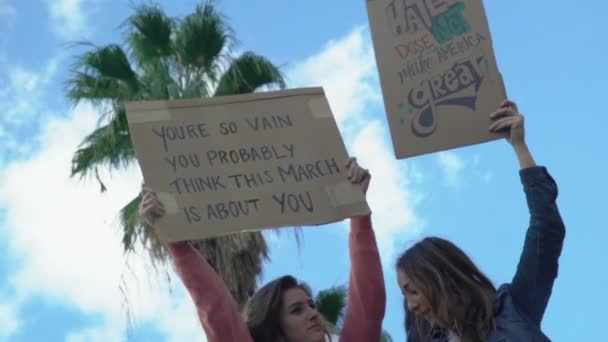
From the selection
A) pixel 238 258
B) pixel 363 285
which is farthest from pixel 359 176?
pixel 238 258

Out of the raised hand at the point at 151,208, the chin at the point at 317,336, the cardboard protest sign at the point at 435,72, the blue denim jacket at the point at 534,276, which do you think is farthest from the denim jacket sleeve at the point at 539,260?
the raised hand at the point at 151,208

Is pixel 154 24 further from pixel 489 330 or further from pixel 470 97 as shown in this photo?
pixel 489 330

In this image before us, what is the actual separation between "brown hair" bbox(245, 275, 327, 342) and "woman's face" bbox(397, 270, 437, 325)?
70 centimetres

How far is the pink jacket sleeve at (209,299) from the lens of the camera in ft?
13.1

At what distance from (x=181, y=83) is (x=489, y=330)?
752 cm

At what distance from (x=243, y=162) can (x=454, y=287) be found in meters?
1.03

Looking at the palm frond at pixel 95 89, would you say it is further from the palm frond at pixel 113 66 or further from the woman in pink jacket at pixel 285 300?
the woman in pink jacket at pixel 285 300

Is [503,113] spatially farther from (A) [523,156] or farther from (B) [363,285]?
(B) [363,285]

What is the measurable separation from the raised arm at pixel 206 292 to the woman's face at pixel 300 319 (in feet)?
0.56

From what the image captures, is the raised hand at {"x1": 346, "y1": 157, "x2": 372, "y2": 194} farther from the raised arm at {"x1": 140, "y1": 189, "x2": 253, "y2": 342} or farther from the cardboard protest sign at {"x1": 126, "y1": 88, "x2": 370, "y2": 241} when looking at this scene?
the raised arm at {"x1": 140, "y1": 189, "x2": 253, "y2": 342}

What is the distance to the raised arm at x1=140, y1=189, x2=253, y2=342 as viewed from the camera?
400 cm

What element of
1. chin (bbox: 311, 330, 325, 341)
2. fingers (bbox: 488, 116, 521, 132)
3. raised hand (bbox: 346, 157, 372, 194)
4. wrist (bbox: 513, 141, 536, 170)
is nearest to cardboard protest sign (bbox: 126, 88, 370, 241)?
raised hand (bbox: 346, 157, 372, 194)

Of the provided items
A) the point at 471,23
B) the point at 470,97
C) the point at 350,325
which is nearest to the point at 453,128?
the point at 470,97

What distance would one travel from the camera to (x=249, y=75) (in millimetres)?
10891
